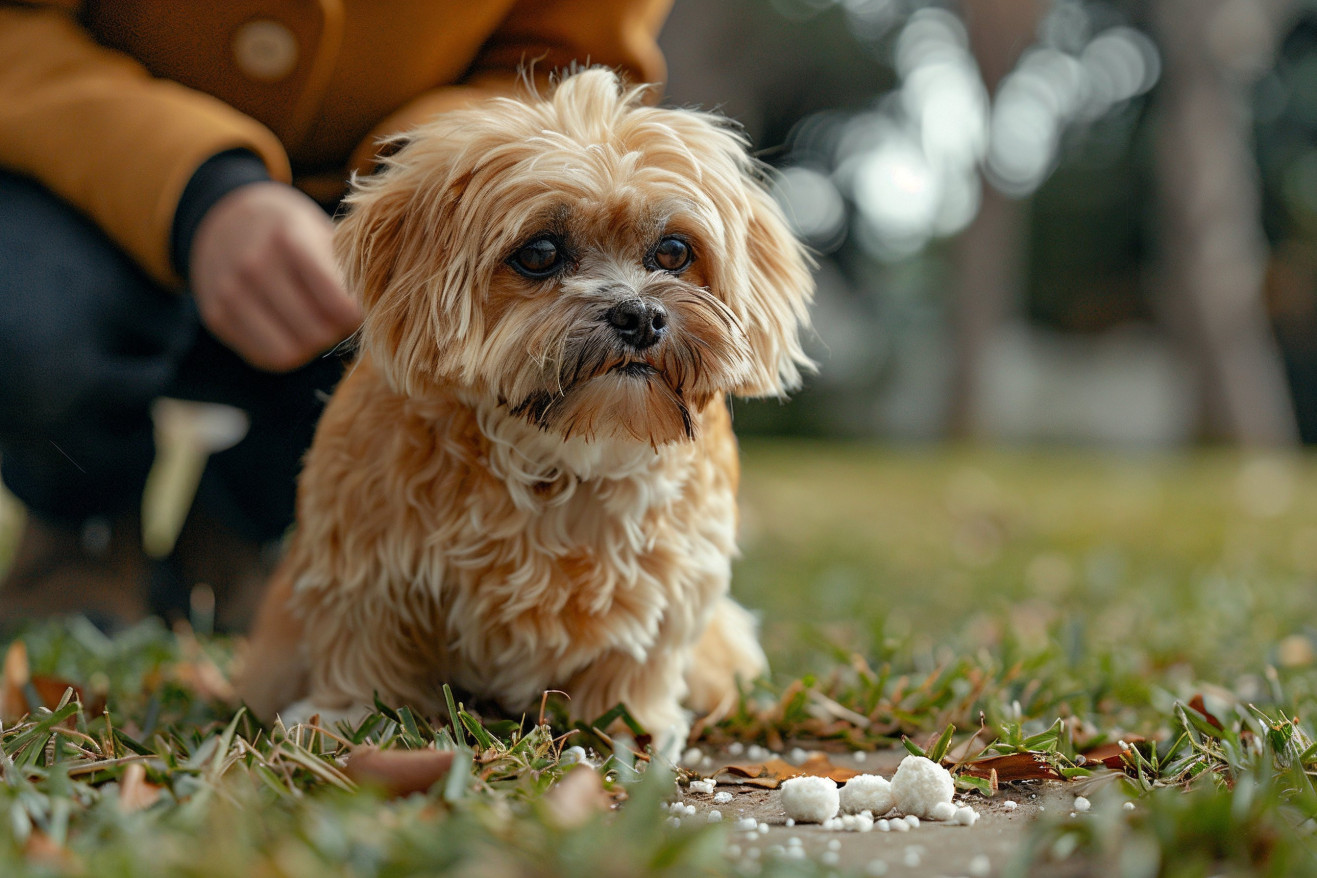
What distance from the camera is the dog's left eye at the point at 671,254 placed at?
2021 millimetres

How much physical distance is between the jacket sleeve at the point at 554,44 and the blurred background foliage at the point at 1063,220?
8102 mm

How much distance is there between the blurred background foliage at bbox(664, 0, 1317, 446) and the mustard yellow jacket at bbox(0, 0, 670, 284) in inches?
321

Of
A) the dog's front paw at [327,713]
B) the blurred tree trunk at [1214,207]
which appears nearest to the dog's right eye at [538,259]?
the dog's front paw at [327,713]

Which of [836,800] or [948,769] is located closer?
[836,800]

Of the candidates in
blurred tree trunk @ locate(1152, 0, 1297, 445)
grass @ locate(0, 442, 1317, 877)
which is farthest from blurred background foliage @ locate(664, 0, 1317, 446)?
grass @ locate(0, 442, 1317, 877)

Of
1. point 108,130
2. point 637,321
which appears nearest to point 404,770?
point 637,321

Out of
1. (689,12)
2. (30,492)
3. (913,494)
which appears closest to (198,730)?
(30,492)

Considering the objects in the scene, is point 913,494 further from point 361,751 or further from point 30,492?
point 361,751

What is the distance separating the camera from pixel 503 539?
204 cm

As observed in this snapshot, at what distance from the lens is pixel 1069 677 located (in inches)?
96.3

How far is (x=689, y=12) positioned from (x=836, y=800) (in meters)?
8.05

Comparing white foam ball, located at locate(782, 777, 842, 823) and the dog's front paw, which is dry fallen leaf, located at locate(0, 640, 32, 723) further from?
white foam ball, located at locate(782, 777, 842, 823)

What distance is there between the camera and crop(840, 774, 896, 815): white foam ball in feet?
5.43

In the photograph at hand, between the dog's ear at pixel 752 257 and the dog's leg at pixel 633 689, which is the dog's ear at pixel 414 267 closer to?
the dog's ear at pixel 752 257
